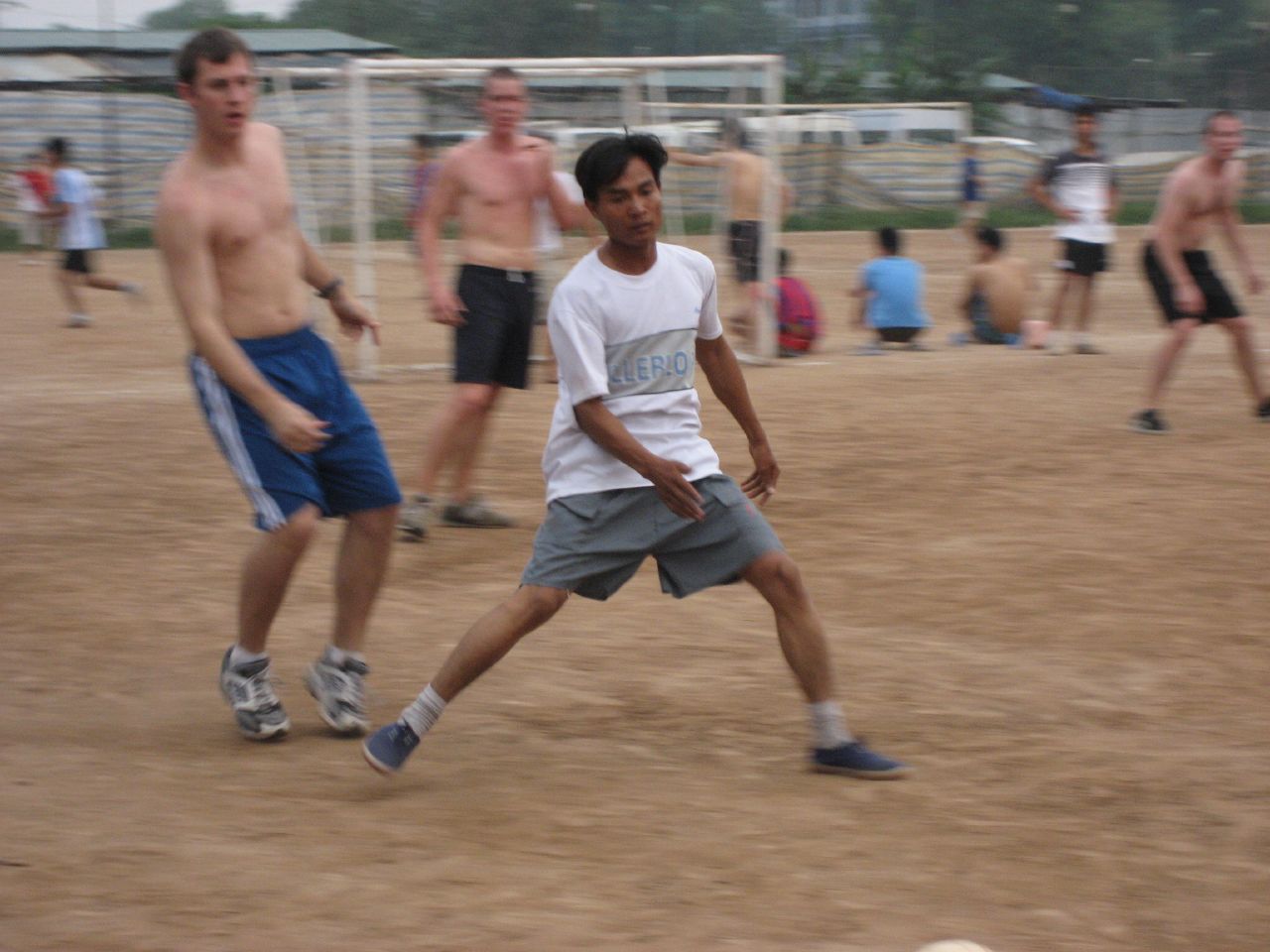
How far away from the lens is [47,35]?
147ft

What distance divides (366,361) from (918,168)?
22.5 metres

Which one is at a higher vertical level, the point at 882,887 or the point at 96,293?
the point at 882,887

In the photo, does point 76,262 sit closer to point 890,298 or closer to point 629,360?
point 890,298

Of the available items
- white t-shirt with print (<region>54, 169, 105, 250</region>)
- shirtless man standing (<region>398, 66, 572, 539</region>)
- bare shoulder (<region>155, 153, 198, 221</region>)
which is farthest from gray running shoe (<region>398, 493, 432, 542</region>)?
white t-shirt with print (<region>54, 169, 105, 250</region>)

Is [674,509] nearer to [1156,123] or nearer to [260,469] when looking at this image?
[260,469]

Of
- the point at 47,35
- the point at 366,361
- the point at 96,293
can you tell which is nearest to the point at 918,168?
the point at 96,293

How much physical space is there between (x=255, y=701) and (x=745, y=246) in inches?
347

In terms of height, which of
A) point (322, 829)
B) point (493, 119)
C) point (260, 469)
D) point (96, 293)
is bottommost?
point (96, 293)

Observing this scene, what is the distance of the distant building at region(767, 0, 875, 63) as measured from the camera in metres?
48.0

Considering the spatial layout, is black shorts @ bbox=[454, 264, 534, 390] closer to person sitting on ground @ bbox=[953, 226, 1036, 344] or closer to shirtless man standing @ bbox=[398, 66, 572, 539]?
shirtless man standing @ bbox=[398, 66, 572, 539]

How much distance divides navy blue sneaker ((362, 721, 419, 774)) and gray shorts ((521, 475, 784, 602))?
0.51m

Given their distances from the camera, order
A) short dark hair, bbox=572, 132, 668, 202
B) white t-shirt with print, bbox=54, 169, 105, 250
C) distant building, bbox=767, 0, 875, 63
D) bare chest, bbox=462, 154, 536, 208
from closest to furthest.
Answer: short dark hair, bbox=572, 132, 668, 202 → bare chest, bbox=462, 154, 536, 208 → white t-shirt with print, bbox=54, 169, 105, 250 → distant building, bbox=767, 0, 875, 63

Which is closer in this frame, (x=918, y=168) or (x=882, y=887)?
(x=882, y=887)

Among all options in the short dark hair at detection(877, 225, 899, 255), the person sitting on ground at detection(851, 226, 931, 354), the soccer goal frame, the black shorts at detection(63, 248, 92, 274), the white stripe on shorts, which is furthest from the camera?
the black shorts at detection(63, 248, 92, 274)
